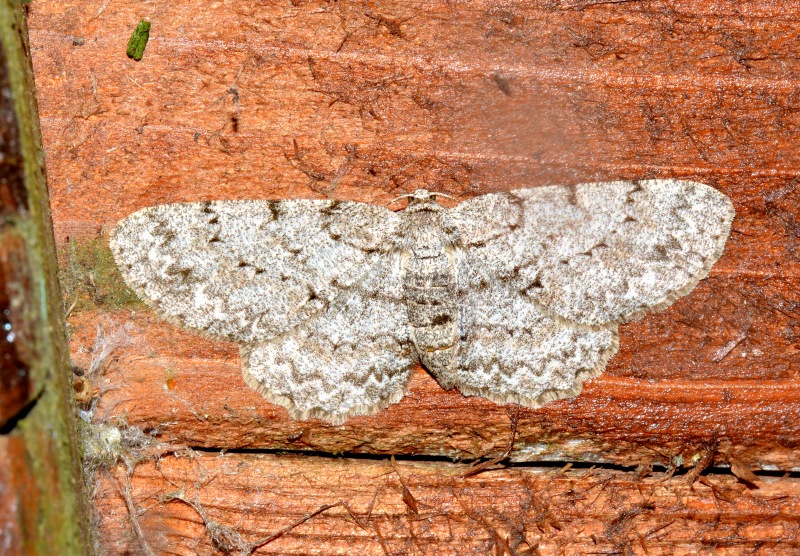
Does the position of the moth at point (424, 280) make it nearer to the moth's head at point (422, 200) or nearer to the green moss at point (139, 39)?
the moth's head at point (422, 200)

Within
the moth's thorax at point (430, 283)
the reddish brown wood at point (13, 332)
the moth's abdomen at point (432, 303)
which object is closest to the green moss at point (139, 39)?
the reddish brown wood at point (13, 332)

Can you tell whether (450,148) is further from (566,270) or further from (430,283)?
(566,270)

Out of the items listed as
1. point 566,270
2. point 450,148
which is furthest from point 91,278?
point 566,270

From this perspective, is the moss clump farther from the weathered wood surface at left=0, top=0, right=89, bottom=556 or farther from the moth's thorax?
the moth's thorax

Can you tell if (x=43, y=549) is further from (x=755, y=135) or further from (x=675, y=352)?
(x=755, y=135)

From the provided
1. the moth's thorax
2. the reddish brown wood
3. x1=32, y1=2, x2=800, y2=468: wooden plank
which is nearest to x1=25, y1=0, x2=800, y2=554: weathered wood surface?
x1=32, y1=2, x2=800, y2=468: wooden plank
